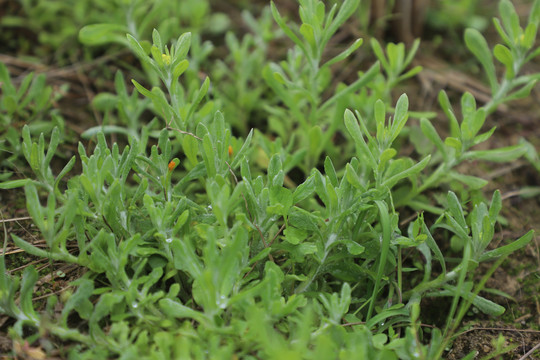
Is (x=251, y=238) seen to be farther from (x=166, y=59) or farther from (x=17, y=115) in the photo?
(x=17, y=115)

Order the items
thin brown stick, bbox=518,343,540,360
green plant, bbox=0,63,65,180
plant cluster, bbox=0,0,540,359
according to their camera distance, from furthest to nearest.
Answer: green plant, bbox=0,63,65,180, thin brown stick, bbox=518,343,540,360, plant cluster, bbox=0,0,540,359

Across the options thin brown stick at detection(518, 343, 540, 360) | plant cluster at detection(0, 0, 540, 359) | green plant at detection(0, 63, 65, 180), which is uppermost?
green plant at detection(0, 63, 65, 180)

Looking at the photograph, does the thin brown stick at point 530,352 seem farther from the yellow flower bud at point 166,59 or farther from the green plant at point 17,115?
the green plant at point 17,115

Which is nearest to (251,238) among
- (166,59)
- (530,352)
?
(166,59)

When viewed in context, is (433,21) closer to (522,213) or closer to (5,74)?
(522,213)

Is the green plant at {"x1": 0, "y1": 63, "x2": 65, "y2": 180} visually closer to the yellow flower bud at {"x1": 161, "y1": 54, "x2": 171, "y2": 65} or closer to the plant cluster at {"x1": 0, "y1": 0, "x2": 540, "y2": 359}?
the plant cluster at {"x1": 0, "y1": 0, "x2": 540, "y2": 359}

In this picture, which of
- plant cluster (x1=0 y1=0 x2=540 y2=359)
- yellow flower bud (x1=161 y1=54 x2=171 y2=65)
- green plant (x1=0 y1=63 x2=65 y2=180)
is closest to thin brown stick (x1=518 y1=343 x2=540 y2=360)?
plant cluster (x1=0 y1=0 x2=540 y2=359)

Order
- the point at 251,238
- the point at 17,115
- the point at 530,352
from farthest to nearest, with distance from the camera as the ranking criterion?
the point at 17,115, the point at 251,238, the point at 530,352

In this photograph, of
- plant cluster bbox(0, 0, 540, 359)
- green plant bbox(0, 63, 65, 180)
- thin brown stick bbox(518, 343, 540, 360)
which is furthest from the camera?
green plant bbox(0, 63, 65, 180)
